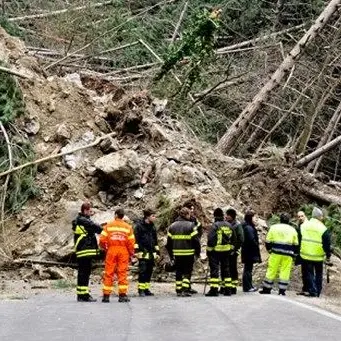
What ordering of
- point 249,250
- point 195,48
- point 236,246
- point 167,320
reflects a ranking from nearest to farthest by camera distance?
point 167,320 < point 236,246 < point 249,250 < point 195,48

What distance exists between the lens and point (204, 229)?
1466cm

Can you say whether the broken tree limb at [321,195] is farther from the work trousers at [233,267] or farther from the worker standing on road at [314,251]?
the work trousers at [233,267]

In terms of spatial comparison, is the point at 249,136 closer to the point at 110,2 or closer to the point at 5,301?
the point at 110,2

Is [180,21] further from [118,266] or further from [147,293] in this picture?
[118,266]

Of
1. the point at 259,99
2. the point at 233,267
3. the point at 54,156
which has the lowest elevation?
the point at 233,267

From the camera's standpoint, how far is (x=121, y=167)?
15414mm

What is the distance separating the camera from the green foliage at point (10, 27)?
19750 mm

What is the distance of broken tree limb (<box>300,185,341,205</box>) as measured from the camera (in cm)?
1755

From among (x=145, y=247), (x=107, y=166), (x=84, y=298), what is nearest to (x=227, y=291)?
(x=145, y=247)

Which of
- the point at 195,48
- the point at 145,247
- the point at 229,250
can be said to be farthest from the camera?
the point at 195,48

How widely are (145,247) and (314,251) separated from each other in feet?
9.07

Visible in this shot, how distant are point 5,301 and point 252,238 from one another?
13.6 feet

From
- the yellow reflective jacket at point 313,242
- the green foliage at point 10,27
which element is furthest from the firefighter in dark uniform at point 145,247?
the green foliage at point 10,27

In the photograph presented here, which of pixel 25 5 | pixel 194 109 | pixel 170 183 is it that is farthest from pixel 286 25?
pixel 170 183
